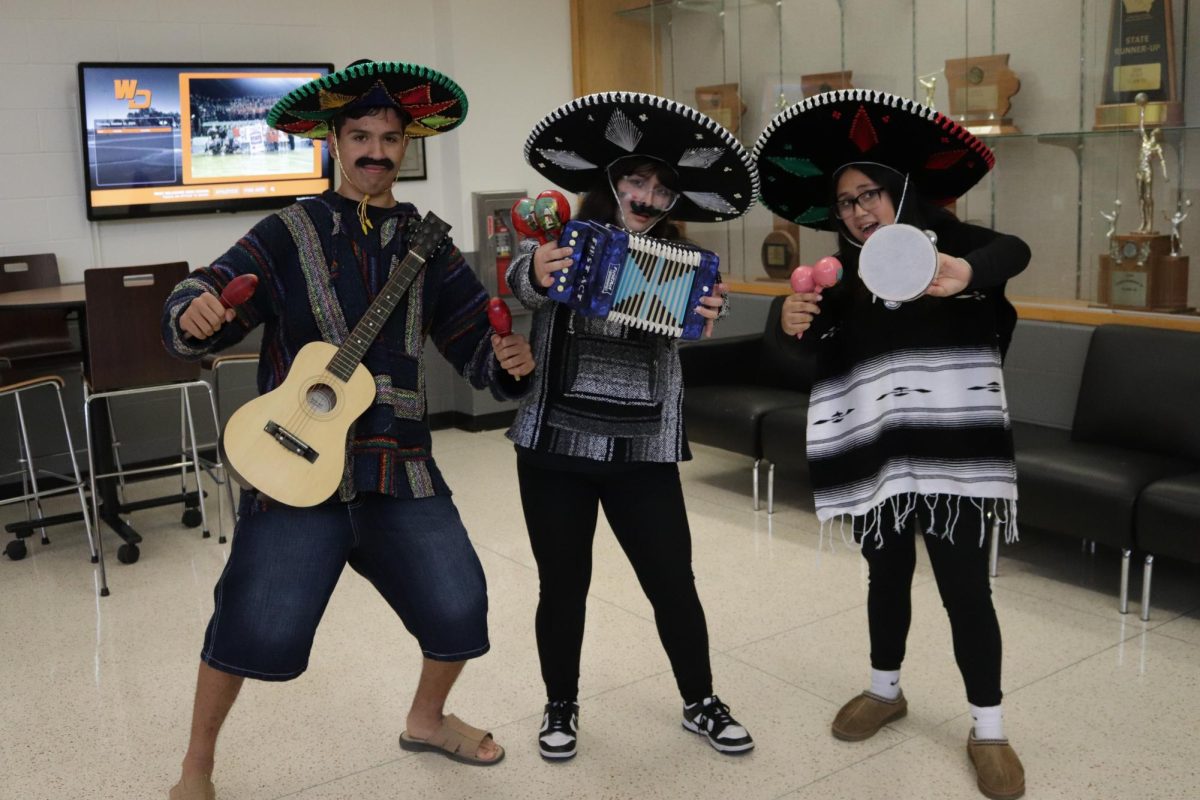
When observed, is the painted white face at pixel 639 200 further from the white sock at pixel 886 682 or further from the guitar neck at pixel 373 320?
the white sock at pixel 886 682

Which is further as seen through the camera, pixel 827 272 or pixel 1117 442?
pixel 1117 442

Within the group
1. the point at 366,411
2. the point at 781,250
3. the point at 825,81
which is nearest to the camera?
the point at 366,411

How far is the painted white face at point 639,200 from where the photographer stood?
8.16ft

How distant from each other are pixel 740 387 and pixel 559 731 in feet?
8.75

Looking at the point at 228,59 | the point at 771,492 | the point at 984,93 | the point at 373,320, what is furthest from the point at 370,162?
the point at 228,59

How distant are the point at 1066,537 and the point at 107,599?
342cm

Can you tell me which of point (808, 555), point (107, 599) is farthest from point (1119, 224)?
point (107, 599)

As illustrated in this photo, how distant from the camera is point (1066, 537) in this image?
4.34 metres

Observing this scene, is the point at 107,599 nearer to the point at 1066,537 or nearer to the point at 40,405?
the point at 40,405

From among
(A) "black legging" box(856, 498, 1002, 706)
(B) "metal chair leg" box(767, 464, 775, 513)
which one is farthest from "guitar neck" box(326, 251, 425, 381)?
(B) "metal chair leg" box(767, 464, 775, 513)

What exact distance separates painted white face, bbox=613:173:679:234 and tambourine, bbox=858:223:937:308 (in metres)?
0.48

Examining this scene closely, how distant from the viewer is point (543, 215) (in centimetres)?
232

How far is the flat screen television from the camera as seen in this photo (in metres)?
5.44

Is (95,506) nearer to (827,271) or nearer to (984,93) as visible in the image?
(827,271)
